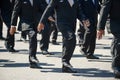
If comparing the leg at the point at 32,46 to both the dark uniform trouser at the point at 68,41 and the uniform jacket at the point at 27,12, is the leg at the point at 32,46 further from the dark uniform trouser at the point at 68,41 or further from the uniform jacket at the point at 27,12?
the dark uniform trouser at the point at 68,41

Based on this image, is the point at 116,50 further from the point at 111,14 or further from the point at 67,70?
the point at 67,70

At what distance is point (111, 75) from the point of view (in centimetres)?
979

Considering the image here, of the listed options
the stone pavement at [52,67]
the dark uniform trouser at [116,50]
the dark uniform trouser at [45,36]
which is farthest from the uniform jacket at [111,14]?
the dark uniform trouser at [45,36]

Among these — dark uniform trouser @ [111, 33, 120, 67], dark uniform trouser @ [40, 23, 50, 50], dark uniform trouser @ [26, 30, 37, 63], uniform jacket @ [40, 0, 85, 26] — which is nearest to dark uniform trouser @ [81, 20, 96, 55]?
dark uniform trouser @ [40, 23, 50, 50]

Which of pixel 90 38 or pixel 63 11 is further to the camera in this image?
pixel 90 38

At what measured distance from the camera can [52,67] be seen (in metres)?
10.8

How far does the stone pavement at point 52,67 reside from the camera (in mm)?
9570

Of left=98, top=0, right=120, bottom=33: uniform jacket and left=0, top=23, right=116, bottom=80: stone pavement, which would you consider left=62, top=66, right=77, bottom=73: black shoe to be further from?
left=98, top=0, right=120, bottom=33: uniform jacket

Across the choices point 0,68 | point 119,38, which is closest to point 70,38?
point 119,38

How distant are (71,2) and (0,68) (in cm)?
229

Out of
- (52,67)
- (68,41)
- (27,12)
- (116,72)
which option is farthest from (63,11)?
(116,72)

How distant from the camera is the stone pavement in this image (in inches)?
377

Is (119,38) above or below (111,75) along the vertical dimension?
above

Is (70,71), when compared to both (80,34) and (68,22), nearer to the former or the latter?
(68,22)
